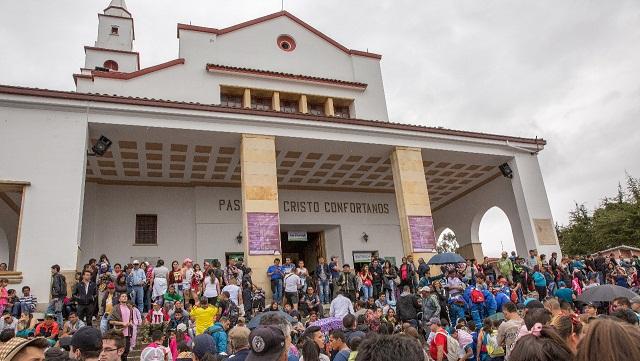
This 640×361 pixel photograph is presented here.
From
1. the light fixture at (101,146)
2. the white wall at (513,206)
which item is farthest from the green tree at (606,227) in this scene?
the light fixture at (101,146)

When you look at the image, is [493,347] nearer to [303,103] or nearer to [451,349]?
A: [451,349]

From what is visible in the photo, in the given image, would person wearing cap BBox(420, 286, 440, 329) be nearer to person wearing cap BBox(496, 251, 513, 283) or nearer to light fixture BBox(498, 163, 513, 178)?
person wearing cap BBox(496, 251, 513, 283)

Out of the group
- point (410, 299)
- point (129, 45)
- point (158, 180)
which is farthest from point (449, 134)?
point (129, 45)

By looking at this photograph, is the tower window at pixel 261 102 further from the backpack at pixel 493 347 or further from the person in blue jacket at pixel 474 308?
the backpack at pixel 493 347

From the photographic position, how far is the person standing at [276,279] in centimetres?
1316

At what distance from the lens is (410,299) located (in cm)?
1066

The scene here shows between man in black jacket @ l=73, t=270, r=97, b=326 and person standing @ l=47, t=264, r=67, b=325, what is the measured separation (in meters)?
0.34

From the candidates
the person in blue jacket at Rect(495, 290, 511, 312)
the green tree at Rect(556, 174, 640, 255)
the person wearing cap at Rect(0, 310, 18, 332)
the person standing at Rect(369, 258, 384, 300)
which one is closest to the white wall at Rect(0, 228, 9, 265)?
the person wearing cap at Rect(0, 310, 18, 332)

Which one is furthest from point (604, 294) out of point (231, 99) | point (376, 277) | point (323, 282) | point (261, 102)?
point (231, 99)

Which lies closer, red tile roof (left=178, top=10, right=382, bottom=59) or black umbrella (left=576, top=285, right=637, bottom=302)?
black umbrella (left=576, top=285, right=637, bottom=302)

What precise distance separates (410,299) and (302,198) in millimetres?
11319

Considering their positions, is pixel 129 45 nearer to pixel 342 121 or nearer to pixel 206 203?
pixel 206 203

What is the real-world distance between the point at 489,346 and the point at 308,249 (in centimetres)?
1641

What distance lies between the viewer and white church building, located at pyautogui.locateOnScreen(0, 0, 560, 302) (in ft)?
42.0
